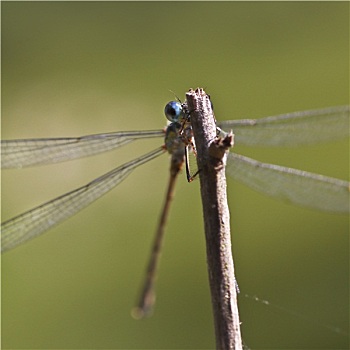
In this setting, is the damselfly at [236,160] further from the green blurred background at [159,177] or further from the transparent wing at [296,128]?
the green blurred background at [159,177]

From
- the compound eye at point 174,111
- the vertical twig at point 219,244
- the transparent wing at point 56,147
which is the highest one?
the compound eye at point 174,111

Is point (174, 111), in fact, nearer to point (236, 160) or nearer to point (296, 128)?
point (236, 160)

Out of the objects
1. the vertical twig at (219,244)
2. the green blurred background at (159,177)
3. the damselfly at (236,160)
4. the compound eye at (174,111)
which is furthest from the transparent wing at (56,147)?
→ the green blurred background at (159,177)

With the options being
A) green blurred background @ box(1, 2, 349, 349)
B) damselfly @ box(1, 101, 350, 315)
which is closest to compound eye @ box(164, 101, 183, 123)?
damselfly @ box(1, 101, 350, 315)

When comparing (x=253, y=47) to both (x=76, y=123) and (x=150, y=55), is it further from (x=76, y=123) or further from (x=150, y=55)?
(x=76, y=123)

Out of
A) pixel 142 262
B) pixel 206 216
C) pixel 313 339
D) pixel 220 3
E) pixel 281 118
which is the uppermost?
pixel 220 3

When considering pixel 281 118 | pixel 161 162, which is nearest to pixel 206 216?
pixel 281 118

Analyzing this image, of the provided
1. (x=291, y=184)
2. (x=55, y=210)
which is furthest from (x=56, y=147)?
(x=291, y=184)
